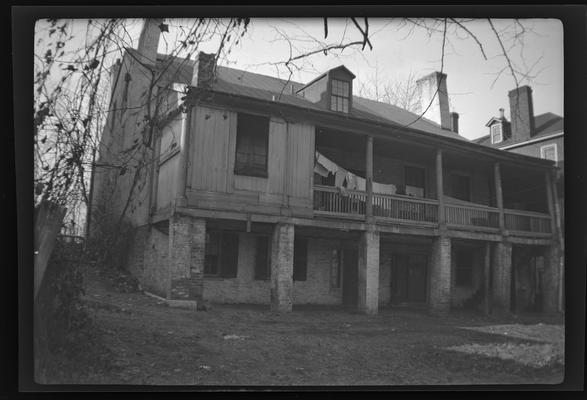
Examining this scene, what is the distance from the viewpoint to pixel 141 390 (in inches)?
207

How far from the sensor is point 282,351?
664 cm

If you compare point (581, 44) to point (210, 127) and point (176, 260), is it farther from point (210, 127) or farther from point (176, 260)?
point (176, 260)

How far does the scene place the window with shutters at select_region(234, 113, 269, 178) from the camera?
1010 centimetres

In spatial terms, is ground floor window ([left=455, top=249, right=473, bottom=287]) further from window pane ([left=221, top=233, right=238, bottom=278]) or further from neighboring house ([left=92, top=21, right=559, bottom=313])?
window pane ([left=221, top=233, right=238, bottom=278])

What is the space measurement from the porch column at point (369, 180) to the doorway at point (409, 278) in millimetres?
1392

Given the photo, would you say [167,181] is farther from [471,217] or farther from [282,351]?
[471,217]

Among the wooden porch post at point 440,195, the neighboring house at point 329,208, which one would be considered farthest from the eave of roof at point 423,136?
the wooden porch post at point 440,195

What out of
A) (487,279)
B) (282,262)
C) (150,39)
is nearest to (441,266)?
(487,279)

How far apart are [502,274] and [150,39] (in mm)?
10466

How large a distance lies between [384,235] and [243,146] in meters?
4.50

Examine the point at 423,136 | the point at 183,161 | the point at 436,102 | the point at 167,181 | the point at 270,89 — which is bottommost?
the point at 167,181

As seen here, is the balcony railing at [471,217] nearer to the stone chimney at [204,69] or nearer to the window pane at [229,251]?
the window pane at [229,251]
